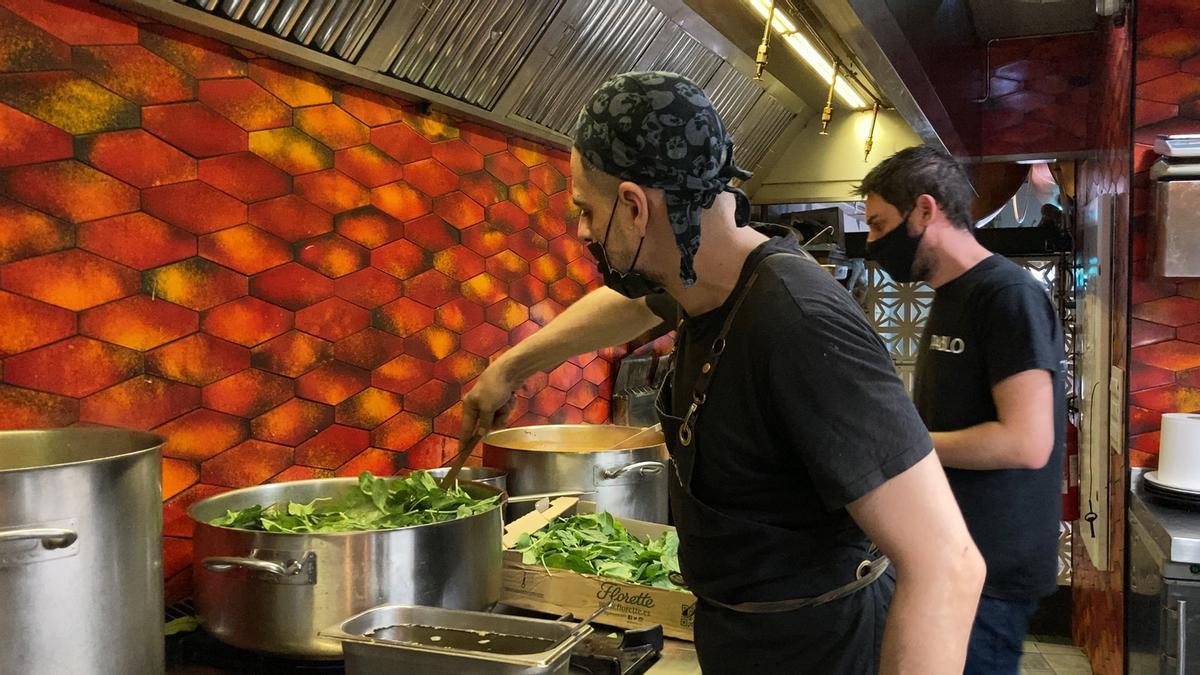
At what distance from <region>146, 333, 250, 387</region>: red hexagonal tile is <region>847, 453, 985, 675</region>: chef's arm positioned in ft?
4.15

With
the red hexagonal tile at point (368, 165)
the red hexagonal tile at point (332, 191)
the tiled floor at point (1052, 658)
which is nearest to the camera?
the red hexagonal tile at point (332, 191)

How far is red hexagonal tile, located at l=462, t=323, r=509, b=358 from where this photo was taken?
258cm

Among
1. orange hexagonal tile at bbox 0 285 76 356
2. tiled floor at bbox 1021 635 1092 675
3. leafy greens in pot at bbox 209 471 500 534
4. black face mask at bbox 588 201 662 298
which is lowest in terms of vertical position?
tiled floor at bbox 1021 635 1092 675

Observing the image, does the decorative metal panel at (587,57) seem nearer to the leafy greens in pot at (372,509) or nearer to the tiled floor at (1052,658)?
the leafy greens in pot at (372,509)

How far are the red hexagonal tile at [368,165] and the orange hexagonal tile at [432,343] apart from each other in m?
0.41

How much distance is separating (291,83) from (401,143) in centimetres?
39

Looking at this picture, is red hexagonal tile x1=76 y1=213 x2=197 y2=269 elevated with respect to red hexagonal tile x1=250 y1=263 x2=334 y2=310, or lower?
elevated

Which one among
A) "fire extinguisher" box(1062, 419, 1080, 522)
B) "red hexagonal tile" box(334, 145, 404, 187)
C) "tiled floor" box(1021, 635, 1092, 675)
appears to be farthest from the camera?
"fire extinguisher" box(1062, 419, 1080, 522)

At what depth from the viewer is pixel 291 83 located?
74.7 inches

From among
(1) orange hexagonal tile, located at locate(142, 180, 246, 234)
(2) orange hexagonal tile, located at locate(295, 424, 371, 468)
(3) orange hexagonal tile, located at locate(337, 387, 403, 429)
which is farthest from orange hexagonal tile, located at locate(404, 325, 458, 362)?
(1) orange hexagonal tile, located at locate(142, 180, 246, 234)

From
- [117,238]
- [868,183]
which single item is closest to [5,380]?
[117,238]

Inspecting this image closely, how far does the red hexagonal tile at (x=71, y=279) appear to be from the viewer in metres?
1.43

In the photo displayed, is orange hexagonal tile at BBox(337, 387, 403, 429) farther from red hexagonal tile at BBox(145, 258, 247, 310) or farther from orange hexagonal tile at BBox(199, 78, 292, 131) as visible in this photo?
orange hexagonal tile at BBox(199, 78, 292, 131)

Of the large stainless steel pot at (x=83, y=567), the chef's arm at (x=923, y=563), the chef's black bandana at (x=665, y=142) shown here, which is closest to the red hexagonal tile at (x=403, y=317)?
the large stainless steel pot at (x=83, y=567)
